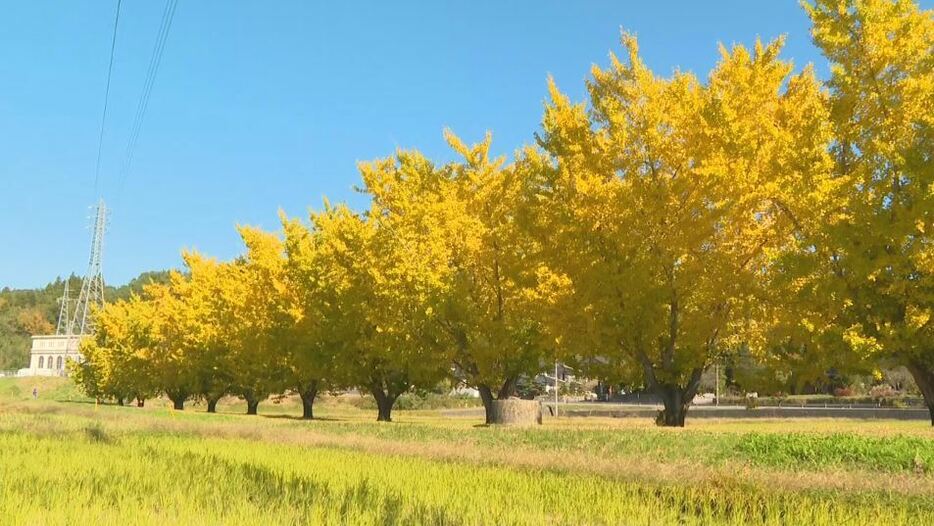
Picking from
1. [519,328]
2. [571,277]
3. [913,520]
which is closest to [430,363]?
[519,328]

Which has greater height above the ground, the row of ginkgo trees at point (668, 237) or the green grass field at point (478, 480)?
the row of ginkgo trees at point (668, 237)

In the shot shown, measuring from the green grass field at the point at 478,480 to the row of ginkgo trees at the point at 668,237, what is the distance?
4070 millimetres

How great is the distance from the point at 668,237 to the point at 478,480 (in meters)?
11.1

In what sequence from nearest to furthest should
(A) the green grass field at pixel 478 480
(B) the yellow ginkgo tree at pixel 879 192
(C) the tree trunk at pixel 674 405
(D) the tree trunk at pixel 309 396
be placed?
(A) the green grass field at pixel 478 480 → (B) the yellow ginkgo tree at pixel 879 192 → (C) the tree trunk at pixel 674 405 → (D) the tree trunk at pixel 309 396

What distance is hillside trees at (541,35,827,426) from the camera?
56.6ft

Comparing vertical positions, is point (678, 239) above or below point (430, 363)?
above

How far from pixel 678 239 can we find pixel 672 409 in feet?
19.5

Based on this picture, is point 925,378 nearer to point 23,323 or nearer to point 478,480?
point 478,480

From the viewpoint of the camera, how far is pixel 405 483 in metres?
7.91

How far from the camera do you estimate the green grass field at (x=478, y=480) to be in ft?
19.0

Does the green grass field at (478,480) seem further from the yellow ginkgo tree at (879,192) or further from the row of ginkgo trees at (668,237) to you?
the row of ginkgo trees at (668,237)

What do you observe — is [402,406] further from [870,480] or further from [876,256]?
[870,480]

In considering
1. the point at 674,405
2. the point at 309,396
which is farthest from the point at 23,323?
the point at 674,405

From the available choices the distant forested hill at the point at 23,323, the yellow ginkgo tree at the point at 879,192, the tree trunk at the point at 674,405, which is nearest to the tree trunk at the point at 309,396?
the tree trunk at the point at 674,405
